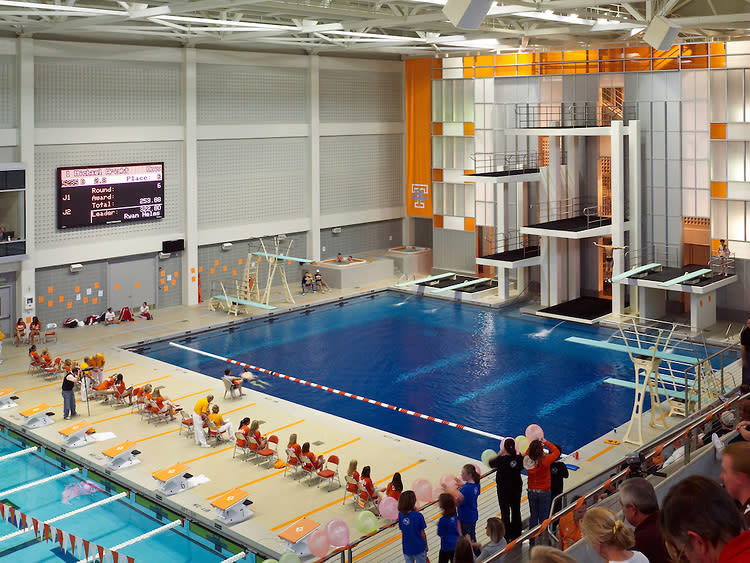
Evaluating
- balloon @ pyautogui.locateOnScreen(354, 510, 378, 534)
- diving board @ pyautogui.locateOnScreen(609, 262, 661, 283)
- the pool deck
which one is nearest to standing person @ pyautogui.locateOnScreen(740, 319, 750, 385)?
the pool deck

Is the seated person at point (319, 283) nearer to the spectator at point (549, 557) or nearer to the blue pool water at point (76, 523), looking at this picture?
the blue pool water at point (76, 523)

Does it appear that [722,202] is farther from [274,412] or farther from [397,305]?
[274,412]

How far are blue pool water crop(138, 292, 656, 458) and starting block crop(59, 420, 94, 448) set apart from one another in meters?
4.97

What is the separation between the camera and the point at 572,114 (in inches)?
1203

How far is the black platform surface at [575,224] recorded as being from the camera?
27984 mm

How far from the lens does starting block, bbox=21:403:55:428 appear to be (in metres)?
18.4

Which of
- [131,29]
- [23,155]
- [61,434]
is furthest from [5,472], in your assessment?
[131,29]

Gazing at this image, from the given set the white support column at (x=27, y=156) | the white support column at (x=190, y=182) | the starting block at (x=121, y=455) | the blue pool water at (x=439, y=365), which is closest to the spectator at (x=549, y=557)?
the blue pool water at (x=439, y=365)

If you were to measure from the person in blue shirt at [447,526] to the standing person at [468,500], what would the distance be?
68cm

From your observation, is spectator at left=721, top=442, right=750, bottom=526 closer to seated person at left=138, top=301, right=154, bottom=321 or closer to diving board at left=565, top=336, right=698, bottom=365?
diving board at left=565, top=336, right=698, bottom=365

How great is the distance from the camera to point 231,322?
1101 inches

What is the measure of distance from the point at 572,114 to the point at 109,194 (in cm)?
1592

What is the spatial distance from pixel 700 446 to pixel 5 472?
12.4 metres

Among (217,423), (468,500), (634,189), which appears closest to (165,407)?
(217,423)
